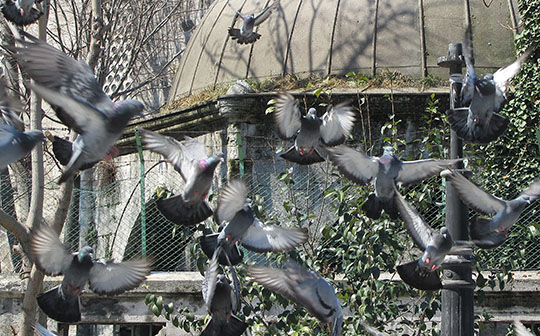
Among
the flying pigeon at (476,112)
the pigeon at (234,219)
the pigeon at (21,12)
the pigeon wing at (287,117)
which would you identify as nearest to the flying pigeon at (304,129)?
the pigeon wing at (287,117)

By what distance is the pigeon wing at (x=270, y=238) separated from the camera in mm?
4586

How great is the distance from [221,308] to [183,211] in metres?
0.59

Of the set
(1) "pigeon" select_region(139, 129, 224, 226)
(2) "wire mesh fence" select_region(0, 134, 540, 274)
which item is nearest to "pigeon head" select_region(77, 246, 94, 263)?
(1) "pigeon" select_region(139, 129, 224, 226)

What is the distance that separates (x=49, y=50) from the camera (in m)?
4.25

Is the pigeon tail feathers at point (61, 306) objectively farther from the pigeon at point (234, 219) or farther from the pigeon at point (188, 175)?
the pigeon at point (234, 219)

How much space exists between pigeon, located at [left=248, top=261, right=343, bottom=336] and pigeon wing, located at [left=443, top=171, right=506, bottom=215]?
0.95 metres

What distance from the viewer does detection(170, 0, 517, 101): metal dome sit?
9492 millimetres

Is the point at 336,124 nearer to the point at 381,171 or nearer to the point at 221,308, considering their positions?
the point at 381,171

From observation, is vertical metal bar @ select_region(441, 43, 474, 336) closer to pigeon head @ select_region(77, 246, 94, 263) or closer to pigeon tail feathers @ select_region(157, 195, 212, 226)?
pigeon tail feathers @ select_region(157, 195, 212, 226)

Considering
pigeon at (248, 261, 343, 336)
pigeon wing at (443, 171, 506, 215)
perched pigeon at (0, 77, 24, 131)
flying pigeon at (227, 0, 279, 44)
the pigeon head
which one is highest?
flying pigeon at (227, 0, 279, 44)

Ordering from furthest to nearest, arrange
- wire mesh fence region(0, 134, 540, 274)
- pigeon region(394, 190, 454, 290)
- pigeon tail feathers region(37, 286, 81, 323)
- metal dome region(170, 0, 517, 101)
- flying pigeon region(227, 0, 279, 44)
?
metal dome region(170, 0, 517, 101), flying pigeon region(227, 0, 279, 44), wire mesh fence region(0, 134, 540, 274), pigeon tail feathers region(37, 286, 81, 323), pigeon region(394, 190, 454, 290)

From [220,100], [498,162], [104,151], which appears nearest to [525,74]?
[498,162]

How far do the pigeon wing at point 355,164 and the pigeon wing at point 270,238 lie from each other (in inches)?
18.4

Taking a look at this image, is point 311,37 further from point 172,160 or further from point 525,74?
point 172,160
